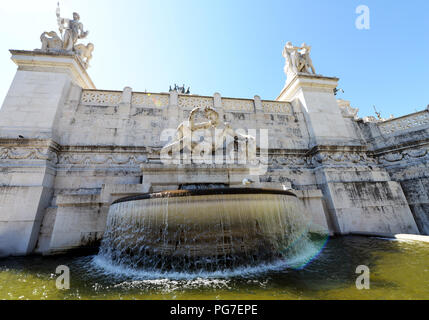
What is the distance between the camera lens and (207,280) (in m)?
3.02

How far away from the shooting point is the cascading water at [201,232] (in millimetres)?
3637

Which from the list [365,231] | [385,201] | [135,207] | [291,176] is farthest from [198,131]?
[385,201]

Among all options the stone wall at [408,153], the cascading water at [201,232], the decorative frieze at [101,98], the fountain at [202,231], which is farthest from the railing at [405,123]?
the decorative frieze at [101,98]

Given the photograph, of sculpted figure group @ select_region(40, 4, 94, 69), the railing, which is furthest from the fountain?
sculpted figure group @ select_region(40, 4, 94, 69)

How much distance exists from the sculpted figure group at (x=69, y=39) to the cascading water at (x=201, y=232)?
1033cm

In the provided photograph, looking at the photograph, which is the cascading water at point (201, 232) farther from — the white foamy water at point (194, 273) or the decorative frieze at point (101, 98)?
the decorative frieze at point (101, 98)

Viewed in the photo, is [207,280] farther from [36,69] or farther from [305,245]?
[36,69]

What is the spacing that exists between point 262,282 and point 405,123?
37.1 feet

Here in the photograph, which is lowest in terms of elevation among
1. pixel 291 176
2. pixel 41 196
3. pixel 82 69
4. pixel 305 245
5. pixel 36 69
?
pixel 305 245

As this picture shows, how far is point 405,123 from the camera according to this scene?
8883mm

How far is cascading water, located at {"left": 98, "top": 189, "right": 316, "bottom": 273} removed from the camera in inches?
143

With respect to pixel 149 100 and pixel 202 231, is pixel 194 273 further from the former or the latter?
pixel 149 100

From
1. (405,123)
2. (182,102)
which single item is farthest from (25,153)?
(405,123)

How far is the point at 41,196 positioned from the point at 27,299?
4.94 metres
